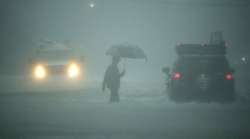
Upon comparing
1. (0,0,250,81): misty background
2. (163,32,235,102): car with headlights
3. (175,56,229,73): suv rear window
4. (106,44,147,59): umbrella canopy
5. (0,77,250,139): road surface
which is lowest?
(0,77,250,139): road surface

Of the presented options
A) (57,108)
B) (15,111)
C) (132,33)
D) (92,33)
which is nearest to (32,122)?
(15,111)

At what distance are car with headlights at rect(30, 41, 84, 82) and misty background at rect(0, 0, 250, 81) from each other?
17928 mm

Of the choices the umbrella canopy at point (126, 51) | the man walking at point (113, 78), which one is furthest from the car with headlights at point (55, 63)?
the man walking at point (113, 78)

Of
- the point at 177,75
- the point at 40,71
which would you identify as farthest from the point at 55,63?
the point at 177,75

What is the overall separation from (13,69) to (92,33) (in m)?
22.3

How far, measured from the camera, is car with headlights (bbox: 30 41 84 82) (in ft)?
71.7

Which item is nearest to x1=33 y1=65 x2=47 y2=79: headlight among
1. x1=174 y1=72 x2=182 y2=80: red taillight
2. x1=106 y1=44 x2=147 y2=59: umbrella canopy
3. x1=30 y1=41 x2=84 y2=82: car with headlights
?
x1=30 y1=41 x2=84 y2=82: car with headlights

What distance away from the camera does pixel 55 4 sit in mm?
51688

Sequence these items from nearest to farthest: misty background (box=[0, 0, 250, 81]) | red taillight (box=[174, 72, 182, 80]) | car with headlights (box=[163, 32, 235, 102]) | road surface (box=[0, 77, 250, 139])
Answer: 1. road surface (box=[0, 77, 250, 139])
2. car with headlights (box=[163, 32, 235, 102])
3. red taillight (box=[174, 72, 182, 80])
4. misty background (box=[0, 0, 250, 81])

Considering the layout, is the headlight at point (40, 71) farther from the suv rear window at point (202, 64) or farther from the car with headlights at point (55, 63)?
the suv rear window at point (202, 64)

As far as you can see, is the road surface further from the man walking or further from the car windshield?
the car windshield

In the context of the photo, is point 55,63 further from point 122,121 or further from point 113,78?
point 122,121

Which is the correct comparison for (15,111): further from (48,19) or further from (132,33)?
(132,33)

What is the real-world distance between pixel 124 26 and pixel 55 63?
40.1m
